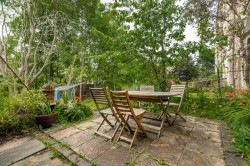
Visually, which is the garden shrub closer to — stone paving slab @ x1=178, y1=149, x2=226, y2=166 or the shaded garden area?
the shaded garden area

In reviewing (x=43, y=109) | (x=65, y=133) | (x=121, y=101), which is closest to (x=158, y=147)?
(x=121, y=101)

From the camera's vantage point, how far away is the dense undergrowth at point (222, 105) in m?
2.96

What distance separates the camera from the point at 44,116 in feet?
10.6

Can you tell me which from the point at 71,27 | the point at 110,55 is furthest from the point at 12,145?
the point at 71,27

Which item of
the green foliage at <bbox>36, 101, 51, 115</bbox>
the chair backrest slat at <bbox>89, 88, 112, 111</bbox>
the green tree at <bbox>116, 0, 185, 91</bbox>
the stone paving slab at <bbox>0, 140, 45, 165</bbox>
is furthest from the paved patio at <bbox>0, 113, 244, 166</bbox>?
the green tree at <bbox>116, 0, 185, 91</bbox>

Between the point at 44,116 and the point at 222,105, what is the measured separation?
5020mm

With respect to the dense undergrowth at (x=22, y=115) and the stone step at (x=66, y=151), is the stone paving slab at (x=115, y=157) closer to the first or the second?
the stone step at (x=66, y=151)

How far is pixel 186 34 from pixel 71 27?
620 cm

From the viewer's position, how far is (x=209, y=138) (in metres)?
2.52

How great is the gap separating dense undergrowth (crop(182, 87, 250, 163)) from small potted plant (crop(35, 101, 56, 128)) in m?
3.94

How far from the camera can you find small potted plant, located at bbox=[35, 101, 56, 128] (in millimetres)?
3236

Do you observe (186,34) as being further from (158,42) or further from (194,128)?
(194,128)

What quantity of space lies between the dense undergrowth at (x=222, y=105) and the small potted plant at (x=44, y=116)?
3937 mm

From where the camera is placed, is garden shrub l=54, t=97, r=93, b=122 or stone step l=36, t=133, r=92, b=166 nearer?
stone step l=36, t=133, r=92, b=166
